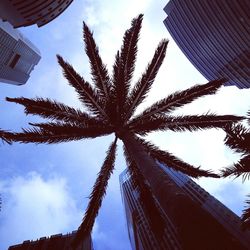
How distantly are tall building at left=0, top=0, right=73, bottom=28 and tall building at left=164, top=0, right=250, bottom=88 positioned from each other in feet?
110

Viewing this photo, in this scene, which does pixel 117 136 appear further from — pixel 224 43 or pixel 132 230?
pixel 132 230

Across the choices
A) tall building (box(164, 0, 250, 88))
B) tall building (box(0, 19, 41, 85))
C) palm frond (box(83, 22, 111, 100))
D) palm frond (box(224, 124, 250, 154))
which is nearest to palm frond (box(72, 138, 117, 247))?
palm frond (box(83, 22, 111, 100))

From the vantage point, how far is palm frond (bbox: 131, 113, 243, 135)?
10586mm

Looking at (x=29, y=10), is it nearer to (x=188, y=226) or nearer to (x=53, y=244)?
(x=53, y=244)

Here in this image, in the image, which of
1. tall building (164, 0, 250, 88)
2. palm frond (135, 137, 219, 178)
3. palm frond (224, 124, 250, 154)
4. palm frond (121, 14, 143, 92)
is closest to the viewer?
palm frond (224, 124, 250, 154)

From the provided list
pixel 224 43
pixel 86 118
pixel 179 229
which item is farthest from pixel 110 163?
pixel 224 43

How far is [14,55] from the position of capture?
382 ft

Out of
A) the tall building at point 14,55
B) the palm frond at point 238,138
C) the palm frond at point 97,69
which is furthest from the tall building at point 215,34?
the tall building at point 14,55

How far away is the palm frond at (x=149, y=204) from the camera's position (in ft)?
32.6

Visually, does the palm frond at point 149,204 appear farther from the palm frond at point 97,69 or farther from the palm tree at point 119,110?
the palm frond at point 97,69

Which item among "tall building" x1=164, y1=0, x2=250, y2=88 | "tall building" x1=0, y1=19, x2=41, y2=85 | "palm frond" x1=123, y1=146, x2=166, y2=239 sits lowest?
"palm frond" x1=123, y1=146, x2=166, y2=239

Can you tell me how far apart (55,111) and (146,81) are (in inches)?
156

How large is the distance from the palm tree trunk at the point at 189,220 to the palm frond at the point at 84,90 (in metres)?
4.69

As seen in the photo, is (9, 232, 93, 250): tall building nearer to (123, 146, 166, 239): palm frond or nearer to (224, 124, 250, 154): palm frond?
(123, 146, 166, 239): palm frond
